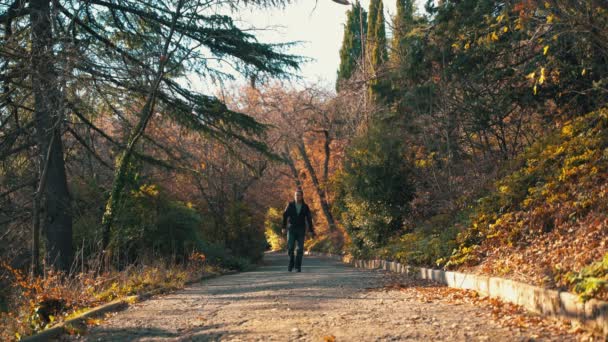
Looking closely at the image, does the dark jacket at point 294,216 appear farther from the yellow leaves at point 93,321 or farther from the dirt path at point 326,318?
the yellow leaves at point 93,321

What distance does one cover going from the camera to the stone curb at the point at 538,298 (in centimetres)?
539

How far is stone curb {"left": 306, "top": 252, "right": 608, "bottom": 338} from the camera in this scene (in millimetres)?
5391

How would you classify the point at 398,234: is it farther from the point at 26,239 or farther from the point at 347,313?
the point at 347,313

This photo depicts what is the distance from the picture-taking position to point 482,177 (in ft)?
55.9

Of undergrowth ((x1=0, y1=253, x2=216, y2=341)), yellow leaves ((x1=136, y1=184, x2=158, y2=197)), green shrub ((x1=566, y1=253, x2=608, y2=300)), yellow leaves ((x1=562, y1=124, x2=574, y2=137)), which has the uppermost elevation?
yellow leaves ((x1=562, y1=124, x2=574, y2=137))

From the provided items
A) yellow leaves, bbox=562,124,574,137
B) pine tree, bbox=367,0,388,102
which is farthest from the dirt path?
pine tree, bbox=367,0,388,102

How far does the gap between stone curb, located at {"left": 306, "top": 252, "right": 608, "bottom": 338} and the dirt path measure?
183 millimetres

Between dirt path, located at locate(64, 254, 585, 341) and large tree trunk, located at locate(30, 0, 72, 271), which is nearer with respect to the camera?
dirt path, located at locate(64, 254, 585, 341)

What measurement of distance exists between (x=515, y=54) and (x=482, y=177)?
363cm

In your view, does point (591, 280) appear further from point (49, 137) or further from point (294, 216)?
point (49, 137)

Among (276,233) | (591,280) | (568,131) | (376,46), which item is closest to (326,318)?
(591,280)

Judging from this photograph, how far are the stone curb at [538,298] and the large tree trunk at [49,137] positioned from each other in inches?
294

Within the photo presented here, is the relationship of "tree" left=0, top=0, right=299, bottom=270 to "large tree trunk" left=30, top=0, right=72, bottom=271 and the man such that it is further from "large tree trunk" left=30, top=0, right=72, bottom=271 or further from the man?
the man

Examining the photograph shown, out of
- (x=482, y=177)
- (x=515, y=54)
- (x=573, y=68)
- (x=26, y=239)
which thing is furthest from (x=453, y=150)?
(x=26, y=239)
